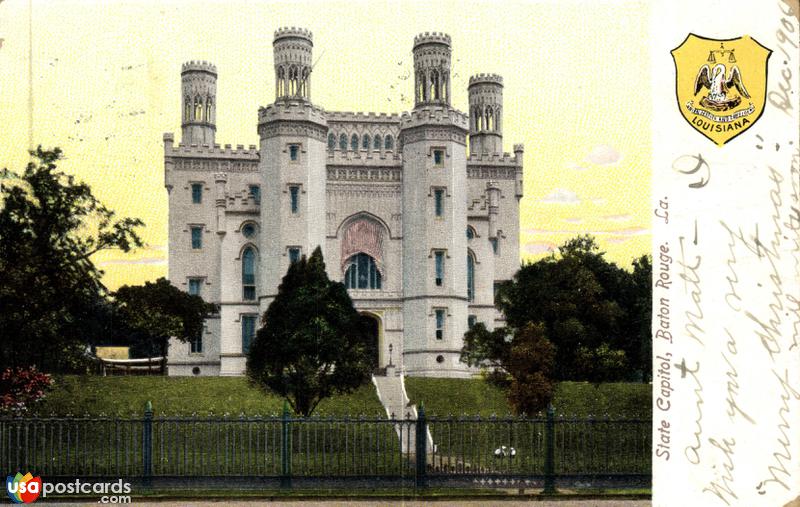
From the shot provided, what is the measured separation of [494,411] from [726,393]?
4.73 metres

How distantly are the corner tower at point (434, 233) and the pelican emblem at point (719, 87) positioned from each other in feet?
17.2

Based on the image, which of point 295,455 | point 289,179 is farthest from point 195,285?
point 295,455

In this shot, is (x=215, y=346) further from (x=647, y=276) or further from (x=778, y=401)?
(x=778, y=401)

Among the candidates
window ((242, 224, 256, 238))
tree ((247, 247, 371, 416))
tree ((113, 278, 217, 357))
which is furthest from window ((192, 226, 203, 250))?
tree ((247, 247, 371, 416))

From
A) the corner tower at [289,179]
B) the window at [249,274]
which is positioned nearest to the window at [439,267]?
the corner tower at [289,179]

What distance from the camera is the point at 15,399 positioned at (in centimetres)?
1338

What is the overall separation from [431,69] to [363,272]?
348 centimetres

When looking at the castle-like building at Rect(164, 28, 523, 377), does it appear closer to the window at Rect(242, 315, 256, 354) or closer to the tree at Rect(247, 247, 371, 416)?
the window at Rect(242, 315, 256, 354)

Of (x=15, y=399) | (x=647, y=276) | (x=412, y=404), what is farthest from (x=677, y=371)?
(x=15, y=399)

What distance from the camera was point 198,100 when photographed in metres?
13.2

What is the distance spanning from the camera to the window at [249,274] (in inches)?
598

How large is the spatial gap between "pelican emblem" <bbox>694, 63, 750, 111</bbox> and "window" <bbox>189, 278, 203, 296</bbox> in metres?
8.16

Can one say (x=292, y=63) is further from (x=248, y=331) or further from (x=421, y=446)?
(x=421, y=446)

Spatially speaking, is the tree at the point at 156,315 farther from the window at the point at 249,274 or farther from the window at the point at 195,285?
the window at the point at 249,274
